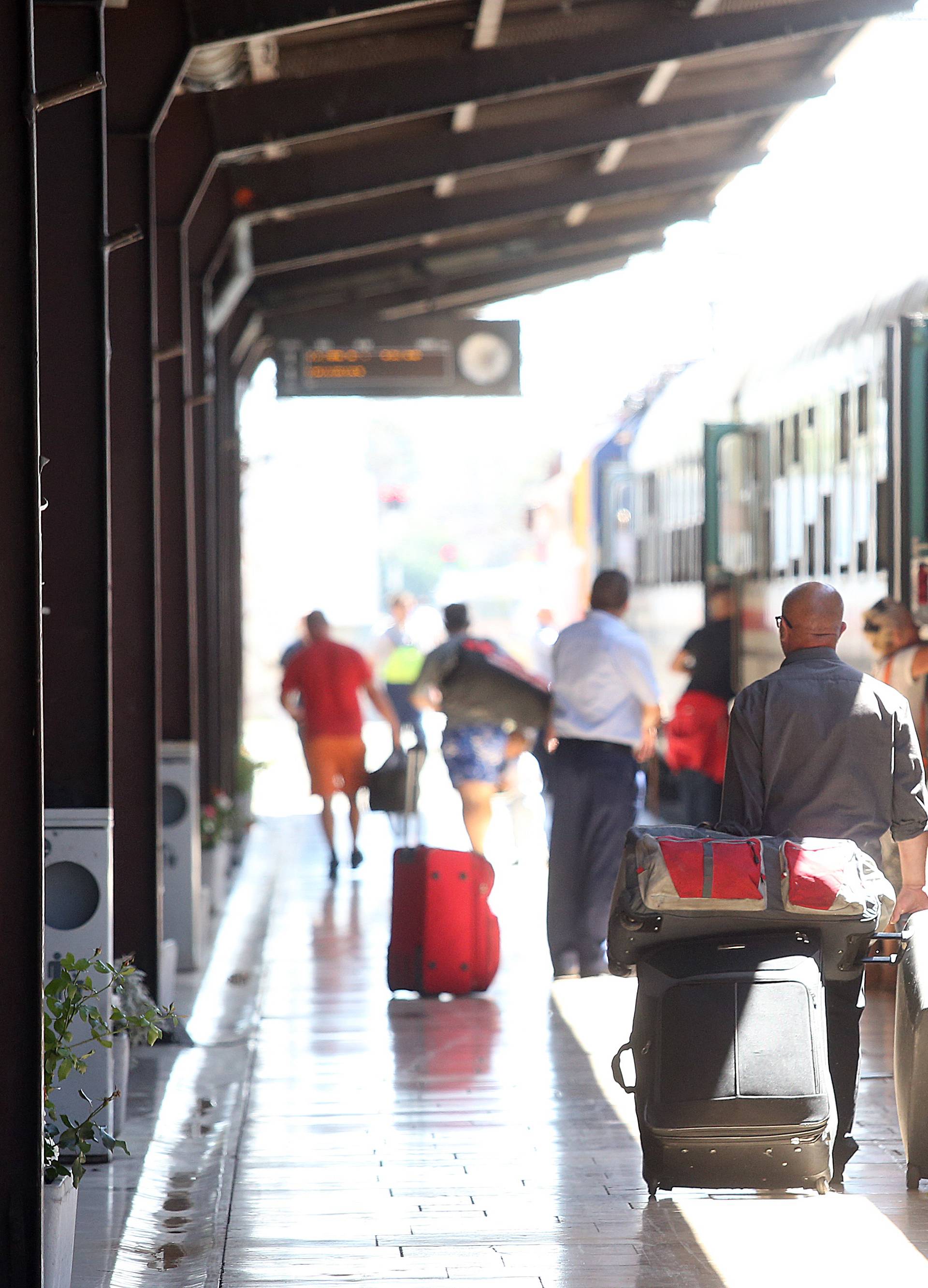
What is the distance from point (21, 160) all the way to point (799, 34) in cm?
680

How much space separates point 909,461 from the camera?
8125 mm

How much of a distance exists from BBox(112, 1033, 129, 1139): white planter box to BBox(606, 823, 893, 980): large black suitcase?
2023 millimetres

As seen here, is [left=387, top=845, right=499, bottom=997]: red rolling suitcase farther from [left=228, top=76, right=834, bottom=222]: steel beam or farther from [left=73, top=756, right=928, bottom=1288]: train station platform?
[left=228, top=76, right=834, bottom=222]: steel beam

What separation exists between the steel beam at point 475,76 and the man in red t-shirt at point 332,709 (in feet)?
14.3

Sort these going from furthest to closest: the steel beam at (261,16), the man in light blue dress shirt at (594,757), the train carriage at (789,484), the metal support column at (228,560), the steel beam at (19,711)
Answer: the metal support column at (228,560) < the man in light blue dress shirt at (594,757) < the train carriage at (789,484) < the steel beam at (261,16) < the steel beam at (19,711)

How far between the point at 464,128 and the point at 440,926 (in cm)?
567

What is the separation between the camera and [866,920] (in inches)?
208

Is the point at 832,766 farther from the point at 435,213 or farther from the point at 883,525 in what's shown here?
the point at 435,213

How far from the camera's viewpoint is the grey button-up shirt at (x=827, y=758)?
18.3ft

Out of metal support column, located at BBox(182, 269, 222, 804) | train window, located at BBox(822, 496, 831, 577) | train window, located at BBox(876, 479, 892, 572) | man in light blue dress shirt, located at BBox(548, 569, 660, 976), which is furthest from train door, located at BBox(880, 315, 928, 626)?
metal support column, located at BBox(182, 269, 222, 804)

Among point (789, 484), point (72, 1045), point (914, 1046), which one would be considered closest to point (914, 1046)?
point (914, 1046)

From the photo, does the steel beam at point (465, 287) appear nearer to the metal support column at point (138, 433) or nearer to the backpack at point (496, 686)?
the backpack at point (496, 686)

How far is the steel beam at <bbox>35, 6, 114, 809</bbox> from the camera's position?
6559mm

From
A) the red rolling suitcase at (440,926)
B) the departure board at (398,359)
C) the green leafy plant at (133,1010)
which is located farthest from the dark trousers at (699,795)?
the green leafy plant at (133,1010)
